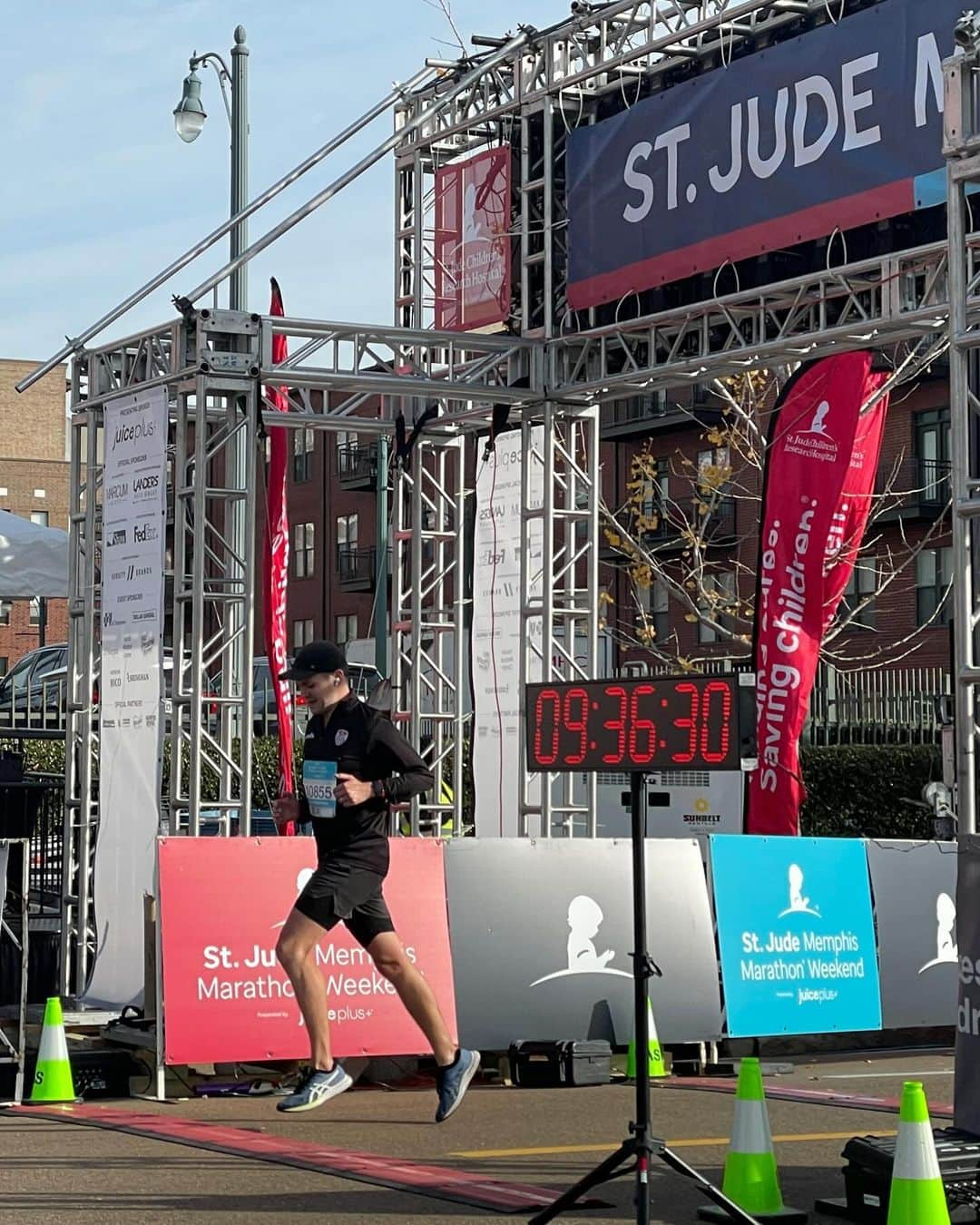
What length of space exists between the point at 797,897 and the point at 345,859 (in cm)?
416

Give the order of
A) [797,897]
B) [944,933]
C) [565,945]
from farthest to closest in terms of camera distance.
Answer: [944,933], [797,897], [565,945]

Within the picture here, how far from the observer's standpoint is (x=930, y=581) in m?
44.7

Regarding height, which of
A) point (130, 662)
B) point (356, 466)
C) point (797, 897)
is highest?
point (356, 466)

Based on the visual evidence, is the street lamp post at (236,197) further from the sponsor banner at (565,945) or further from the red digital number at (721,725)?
the red digital number at (721,725)

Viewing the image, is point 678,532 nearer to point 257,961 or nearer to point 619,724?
point 257,961

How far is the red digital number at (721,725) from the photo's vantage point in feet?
24.4

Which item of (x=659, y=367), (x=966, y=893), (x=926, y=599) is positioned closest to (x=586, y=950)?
(x=966, y=893)

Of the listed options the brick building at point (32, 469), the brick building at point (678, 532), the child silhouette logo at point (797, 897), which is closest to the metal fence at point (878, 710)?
the brick building at point (678, 532)

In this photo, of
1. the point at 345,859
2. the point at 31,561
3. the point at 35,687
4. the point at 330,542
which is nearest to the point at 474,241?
the point at 31,561

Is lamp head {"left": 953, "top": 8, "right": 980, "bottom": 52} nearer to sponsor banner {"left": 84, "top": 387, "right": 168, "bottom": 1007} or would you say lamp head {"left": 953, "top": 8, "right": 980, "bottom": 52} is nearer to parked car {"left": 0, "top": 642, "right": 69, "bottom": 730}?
sponsor banner {"left": 84, "top": 387, "right": 168, "bottom": 1007}

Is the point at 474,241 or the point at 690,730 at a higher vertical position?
the point at 474,241

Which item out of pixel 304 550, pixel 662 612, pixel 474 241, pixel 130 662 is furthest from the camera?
pixel 304 550

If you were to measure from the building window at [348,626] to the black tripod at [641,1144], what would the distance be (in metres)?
59.3

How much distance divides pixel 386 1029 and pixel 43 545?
10187 mm
